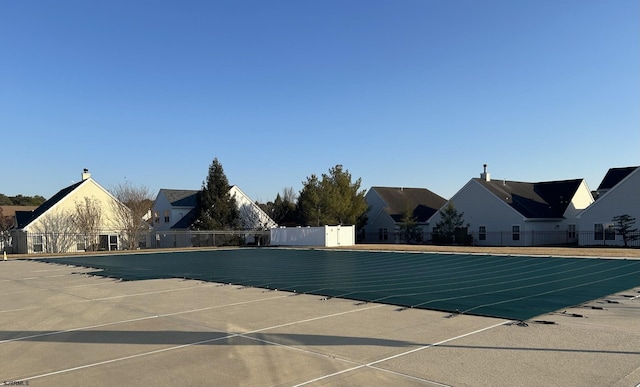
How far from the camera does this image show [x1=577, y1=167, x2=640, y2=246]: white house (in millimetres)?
34969

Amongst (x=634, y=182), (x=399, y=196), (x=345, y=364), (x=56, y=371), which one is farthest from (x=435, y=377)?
(x=399, y=196)

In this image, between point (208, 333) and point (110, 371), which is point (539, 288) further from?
point (110, 371)

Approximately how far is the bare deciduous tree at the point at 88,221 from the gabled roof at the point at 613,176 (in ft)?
148

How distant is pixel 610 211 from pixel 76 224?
142 feet

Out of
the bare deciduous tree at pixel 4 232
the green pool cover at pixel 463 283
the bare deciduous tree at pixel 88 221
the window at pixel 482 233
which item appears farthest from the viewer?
the window at pixel 482 233

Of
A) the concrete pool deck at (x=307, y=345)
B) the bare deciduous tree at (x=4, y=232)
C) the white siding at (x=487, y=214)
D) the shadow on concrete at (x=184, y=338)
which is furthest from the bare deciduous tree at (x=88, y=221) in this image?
the shadow on concrete at (x=184, y=338)

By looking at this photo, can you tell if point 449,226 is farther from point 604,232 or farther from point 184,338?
point 184,338

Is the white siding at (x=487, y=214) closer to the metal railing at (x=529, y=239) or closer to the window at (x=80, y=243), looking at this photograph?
the metal railing at (x=529, y=239)

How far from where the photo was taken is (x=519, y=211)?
40.7 metres

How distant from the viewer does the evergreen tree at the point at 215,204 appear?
155 feet

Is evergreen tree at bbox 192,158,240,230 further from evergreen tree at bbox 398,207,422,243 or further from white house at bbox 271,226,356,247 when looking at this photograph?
evergreen tree at bbox 398,207,422,243

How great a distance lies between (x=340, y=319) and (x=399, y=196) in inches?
1882

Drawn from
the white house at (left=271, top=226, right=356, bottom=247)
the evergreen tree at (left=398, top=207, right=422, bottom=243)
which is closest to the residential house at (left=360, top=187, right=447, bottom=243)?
the evergreen tree at (left=398, top=207, right=422, bottom=243)

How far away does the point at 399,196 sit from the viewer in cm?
5566
